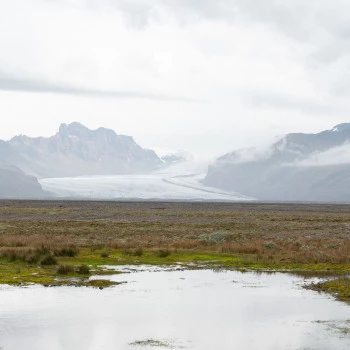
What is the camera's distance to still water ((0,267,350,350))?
71.5 ft

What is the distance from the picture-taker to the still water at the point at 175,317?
21.8 m

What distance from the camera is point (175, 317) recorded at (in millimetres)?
25875

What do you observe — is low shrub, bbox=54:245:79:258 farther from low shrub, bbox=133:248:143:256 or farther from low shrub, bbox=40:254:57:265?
low shrub, bbox=133:248:143:256

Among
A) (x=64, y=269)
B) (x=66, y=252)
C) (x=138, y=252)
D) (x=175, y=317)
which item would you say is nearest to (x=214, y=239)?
(x=138, y=252)

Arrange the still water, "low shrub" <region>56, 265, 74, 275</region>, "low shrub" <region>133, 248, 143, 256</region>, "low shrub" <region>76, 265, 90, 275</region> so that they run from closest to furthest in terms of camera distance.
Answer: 1. the still water
2. "low shrub" <region>56, 265, 74, 275</region>
3. "low shrub" <region>76, 265, 90, 275</region>
4. "low shrub" <region>133, 248, 143, 256</region>

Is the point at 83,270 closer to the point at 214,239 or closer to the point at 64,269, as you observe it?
the point at 64,269

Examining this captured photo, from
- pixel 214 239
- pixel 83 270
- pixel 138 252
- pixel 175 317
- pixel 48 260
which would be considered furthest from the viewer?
pixel 214 239

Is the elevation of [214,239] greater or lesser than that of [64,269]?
greater

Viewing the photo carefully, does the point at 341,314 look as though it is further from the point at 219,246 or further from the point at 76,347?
the point at 219,246

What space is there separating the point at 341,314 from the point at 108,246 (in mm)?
28251

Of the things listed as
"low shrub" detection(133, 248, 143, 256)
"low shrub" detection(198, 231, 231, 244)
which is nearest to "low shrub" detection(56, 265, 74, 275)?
"low shrub" detection(133, 248, 143, 256)

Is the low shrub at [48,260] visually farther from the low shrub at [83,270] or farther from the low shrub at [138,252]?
the low shrub at [138,252]

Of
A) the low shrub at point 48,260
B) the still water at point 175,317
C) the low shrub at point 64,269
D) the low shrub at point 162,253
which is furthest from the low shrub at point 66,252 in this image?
the still water at point 175,317

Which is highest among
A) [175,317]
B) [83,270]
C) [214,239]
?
[214,239]
